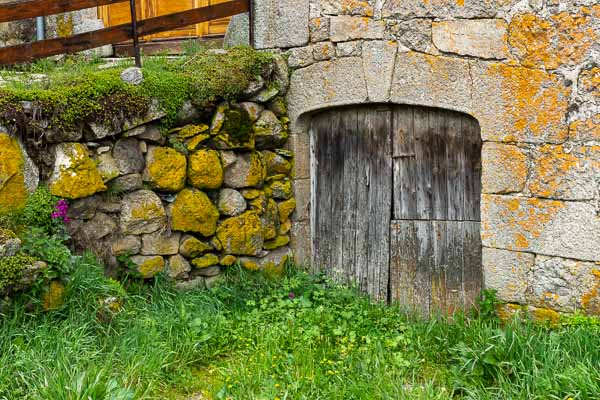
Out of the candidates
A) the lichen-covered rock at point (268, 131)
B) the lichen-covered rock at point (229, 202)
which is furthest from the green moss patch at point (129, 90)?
the lichen-covered rock at point (229, 202)

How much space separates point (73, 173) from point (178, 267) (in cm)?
106

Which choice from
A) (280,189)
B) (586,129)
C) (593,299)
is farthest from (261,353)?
(586,129)

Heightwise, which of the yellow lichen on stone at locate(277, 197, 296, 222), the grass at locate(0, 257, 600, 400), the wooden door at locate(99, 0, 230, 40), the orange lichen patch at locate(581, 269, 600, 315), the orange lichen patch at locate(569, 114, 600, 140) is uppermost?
the wooden door at locate(99, 0, 230, 40)

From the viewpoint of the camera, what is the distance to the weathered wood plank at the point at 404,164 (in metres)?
5.02

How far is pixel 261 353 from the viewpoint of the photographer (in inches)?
158

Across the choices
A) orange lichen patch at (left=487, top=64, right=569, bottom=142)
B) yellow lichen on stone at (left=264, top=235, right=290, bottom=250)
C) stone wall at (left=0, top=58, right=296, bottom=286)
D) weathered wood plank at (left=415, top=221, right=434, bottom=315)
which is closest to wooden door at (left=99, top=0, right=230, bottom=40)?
stone wall at (left=0, top=58, right=296, bottom=286)

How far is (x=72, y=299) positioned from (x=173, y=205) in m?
1.07

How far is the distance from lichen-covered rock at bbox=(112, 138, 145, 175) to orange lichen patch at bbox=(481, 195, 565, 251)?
8.00 ft

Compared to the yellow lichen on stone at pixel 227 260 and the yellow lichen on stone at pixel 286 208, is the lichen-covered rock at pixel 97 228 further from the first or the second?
the yellow lichen on stone at pixel 286 208

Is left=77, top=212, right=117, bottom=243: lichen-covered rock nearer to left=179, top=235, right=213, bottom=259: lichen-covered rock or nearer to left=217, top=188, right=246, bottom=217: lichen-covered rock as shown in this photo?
left=179, top=235, right=213, bottom=259: lichen-covered rock

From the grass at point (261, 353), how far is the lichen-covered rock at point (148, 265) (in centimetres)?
9

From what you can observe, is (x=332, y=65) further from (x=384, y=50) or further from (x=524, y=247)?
(x=524, y=247)

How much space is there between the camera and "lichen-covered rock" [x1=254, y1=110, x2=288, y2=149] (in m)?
5.25

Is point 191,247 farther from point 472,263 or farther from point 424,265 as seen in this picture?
point 472,263
